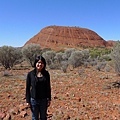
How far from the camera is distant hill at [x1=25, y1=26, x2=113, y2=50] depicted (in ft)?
322

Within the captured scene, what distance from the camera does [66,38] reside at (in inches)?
4040

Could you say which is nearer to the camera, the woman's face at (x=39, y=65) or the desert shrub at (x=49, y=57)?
the woman's face at (x=39, y=65)

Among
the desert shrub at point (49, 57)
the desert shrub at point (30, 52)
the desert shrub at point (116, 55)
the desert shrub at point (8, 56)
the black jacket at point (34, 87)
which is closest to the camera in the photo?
the black jacket at point (34, 87)

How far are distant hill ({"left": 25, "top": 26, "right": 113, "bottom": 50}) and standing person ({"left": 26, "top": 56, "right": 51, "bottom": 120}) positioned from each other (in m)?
89.3

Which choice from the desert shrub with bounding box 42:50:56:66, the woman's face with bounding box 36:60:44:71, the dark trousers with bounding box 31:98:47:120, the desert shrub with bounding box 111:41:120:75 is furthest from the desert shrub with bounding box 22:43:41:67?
the woman's face with bounding box 36:60:44:71

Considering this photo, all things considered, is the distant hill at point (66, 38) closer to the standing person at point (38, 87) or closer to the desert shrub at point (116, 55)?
the desert shrub at point (116, 55)

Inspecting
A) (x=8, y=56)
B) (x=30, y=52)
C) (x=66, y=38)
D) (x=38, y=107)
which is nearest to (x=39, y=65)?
(x=38, y=107)

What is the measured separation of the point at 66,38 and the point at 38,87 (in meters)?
98.7

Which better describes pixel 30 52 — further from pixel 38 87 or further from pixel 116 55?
pixel 38 87

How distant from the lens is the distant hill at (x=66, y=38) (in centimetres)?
9819

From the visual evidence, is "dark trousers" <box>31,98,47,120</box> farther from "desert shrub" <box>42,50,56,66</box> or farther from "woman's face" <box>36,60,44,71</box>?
"desert shrub" <box>42,50,56,66</box>

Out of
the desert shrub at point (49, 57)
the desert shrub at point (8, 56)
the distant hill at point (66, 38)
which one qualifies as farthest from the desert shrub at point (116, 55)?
the distant hill at point (66, 38)

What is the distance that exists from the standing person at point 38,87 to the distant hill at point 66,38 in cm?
8926

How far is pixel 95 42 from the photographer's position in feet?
354
